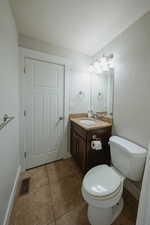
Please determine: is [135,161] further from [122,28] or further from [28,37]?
[28,37]

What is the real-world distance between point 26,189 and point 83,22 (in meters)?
2.54

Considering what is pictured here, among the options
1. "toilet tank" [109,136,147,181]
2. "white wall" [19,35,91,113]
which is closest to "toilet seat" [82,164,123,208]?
"toilet tank" [109,136,147,181]

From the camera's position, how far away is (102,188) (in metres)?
1.02

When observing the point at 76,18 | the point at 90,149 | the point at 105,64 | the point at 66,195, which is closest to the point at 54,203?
the point at 66,195

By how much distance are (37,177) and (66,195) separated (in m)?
0.62

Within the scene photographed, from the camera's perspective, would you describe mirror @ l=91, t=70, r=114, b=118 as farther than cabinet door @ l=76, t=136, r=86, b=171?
Yes

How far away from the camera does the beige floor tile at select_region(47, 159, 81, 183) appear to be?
1.74 meters

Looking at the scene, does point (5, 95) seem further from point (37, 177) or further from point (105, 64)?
point (105, 64)

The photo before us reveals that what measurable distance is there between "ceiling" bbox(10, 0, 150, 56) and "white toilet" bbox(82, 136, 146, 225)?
163 cm

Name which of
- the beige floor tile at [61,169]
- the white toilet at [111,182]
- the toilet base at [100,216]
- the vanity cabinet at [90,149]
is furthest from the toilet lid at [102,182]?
the beige floor tile at [61,169]

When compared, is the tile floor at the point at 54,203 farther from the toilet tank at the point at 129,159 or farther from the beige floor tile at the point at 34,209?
the toilet tank at the point at 129,159

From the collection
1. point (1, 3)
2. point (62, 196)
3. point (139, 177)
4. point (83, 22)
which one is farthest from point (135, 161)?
point (1, 3)

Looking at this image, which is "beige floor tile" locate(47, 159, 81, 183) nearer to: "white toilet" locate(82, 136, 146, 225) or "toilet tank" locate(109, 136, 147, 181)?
"white toilet" locate(82, 136, 146, 225)

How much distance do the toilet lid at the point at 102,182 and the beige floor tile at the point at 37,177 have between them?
2.88ft
